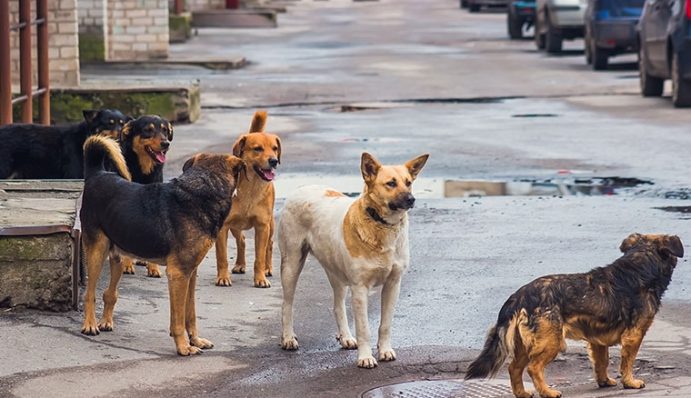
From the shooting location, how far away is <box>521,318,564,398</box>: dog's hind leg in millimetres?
7164

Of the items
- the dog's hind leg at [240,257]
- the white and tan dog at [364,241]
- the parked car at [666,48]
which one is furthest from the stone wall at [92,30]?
the white and tan dog at [364,241]

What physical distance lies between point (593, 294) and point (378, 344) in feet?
4.42

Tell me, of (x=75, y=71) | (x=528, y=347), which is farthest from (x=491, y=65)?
(x=528, y=347)

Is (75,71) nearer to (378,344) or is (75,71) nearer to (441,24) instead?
(378,344)

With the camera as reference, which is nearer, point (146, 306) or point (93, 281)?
point (93, 281)

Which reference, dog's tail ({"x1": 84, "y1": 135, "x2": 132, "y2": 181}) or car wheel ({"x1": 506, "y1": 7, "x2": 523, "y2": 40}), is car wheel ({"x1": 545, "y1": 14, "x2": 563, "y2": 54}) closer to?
car wheel ({"x1": 506, "y1": 7, "x2": 523, "y2": 40})

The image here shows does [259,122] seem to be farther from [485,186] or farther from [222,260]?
[485,186]

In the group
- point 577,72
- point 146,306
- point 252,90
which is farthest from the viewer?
point 577,72

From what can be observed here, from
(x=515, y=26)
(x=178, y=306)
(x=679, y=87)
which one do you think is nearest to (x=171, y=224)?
(x=178, y=306)

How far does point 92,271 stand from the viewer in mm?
8625

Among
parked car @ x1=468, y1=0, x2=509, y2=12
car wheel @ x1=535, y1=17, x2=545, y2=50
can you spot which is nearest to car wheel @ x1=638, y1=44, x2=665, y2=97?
car wheel @ x1=535, y1=17, x2=545, y2=50

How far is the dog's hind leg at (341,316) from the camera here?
334 inches

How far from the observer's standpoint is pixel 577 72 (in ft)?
90.6

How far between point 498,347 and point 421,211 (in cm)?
567
